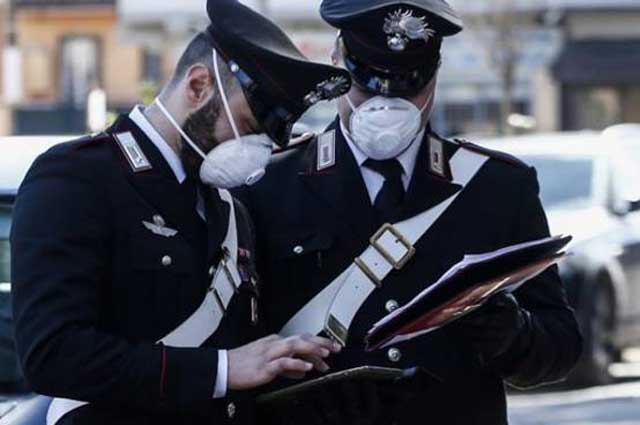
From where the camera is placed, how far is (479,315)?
396cm

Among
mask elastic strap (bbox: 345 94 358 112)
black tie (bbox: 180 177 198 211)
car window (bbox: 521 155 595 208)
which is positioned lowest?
car window (bbox: 521 155 595 208)

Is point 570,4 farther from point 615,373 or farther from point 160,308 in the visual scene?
point 160,308

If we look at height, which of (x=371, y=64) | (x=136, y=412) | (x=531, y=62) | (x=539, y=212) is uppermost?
(x=371, y=64)

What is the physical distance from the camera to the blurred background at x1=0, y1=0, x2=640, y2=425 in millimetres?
12219

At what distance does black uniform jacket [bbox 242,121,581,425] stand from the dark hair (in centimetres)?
55

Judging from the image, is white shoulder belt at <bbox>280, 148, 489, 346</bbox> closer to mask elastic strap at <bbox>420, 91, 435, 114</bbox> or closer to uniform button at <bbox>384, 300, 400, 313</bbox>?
uniform button at <bbox>384, 300, 400, 313</bbox>

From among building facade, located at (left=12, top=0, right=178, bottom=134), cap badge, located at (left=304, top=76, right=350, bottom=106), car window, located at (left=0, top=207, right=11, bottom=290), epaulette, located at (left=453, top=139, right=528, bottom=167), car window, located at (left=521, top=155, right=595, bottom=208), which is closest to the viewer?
cap badge, located at (left=304, top=76, right=350, bottom=106)

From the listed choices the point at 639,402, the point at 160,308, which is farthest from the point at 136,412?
the point at 639,402

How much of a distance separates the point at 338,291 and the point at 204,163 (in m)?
0.56

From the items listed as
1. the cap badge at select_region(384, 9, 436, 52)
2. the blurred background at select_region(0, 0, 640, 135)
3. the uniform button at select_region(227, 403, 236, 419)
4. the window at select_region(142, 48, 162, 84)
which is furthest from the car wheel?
the window at select_region(142, 48, 162, 84)

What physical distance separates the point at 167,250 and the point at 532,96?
102 feet

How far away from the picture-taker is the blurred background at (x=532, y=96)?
1222cm

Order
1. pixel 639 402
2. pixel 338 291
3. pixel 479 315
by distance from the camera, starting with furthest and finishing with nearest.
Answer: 1. pixel 639 402
2. pixel 338 291
3. pixel 479 315

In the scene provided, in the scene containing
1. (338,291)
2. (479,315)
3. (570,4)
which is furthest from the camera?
(570,4)
